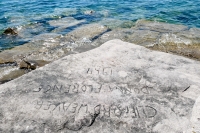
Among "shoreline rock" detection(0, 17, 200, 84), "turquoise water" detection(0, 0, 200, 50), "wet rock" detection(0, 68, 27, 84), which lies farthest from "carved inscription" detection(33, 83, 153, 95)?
"turquoise water" detection(0, 0, 200, 50)

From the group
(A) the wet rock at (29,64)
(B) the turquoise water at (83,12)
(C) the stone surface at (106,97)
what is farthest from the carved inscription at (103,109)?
(B) the turquoise water at (83,12)

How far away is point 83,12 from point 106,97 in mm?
11848

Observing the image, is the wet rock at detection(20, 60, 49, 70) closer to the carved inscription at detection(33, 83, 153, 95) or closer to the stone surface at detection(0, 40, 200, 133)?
the stone surface at detection(0, 40, 200, 133)

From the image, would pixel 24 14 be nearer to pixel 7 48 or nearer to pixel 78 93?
pixel 7 48

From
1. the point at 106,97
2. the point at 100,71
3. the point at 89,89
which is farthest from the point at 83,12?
the point at 106,97

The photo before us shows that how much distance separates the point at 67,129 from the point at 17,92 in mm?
1401

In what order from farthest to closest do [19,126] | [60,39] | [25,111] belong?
[60,39] < [25,111] < [19,126]

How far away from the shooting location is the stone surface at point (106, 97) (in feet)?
13.4

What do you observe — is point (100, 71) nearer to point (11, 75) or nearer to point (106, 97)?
point (106, 97)

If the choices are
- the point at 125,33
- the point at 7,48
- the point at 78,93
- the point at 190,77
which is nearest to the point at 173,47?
the point at 125,33

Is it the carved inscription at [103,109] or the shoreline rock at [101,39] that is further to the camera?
the shoreline rock at [101,39]

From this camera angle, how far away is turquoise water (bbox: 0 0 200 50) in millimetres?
12985

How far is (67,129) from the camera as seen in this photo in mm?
4027

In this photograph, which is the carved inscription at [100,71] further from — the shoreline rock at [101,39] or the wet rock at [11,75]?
the shoreline rock at [101,39]
